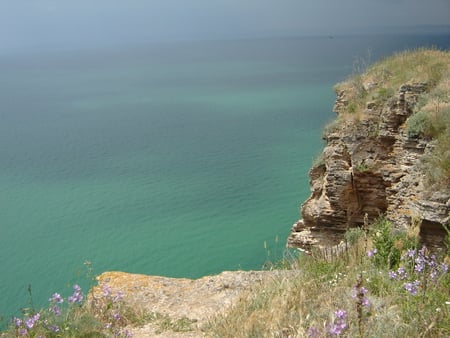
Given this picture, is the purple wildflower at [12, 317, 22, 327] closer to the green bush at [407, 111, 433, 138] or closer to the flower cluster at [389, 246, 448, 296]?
the flower cluster at [389, 246, 448, 296]

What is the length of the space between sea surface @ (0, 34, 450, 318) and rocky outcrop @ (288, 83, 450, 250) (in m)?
1.84

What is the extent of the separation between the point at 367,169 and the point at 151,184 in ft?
46.5

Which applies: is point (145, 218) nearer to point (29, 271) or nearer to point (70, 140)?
point (29, 271)

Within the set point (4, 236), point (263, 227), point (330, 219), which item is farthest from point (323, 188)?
point (4, 236)

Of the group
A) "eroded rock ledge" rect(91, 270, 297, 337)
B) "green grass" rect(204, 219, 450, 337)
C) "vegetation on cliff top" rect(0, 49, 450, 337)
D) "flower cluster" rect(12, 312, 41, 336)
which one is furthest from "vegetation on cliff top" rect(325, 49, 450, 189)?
"flower cluster" rect(12, 312, 41, 336)

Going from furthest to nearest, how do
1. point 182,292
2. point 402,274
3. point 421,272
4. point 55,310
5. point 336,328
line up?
point 182,292
point 402,274
point 55,310
point 421,272
point 336,328

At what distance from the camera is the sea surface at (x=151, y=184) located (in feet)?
55.5

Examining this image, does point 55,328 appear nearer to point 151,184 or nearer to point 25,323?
point 25,323

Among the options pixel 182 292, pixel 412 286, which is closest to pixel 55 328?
pixel 412 286

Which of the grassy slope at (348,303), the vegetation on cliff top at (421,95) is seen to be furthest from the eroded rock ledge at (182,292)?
the vegetation on cliff top at (421,95)

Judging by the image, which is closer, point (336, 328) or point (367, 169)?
point (336, 328)

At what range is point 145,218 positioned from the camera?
2016cm

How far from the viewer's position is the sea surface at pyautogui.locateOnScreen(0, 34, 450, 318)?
1691 cm

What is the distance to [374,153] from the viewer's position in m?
11.9
